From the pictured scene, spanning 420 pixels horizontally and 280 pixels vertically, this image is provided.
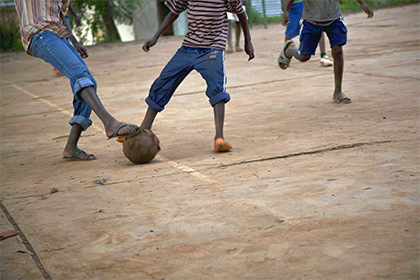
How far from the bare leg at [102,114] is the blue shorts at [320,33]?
108 inches

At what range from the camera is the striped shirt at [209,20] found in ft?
16.1

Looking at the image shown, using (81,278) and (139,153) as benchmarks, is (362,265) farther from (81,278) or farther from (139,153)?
(139,153)

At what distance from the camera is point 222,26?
197 inches

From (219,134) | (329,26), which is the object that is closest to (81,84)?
(219,134)

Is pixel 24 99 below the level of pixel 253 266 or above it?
below

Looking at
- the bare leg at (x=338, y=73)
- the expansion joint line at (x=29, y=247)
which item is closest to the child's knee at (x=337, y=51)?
the bare leg at (x=338, y=73)

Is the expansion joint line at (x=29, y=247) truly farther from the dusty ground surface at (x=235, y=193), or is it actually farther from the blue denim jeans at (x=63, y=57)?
the blue denim jeans at (x=63, y=57)

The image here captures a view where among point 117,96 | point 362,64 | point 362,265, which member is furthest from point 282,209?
point 362,64

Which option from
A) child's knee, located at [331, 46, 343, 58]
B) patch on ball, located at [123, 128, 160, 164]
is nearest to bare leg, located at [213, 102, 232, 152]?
patch on ball, located at [123, 128, 160, 164]

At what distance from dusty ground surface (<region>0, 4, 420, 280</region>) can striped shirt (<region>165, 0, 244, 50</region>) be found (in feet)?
2.68

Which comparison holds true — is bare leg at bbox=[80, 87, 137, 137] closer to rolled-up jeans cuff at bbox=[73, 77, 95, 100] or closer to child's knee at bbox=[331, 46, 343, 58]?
rolled-up jeans cuff at bbox=[73, 77, 95, 100]

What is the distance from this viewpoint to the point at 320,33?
6.47 metres

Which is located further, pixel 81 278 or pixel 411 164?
pixel 411 164

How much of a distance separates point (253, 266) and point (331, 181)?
4.04ft
